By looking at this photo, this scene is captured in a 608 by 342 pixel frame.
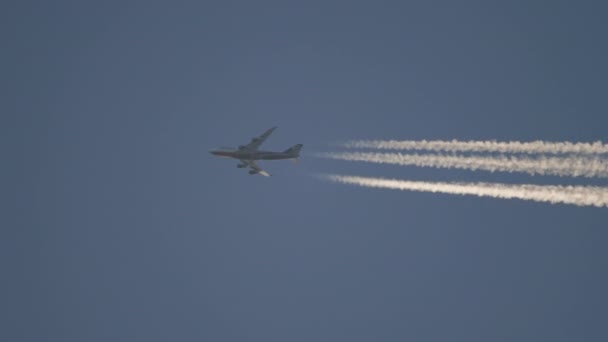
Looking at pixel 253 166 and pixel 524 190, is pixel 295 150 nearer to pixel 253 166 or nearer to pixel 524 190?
pixel 253 166

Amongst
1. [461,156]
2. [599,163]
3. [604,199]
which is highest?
[461,156]

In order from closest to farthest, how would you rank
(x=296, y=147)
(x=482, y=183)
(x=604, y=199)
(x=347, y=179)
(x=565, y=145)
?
(x=604, y=199) < (x=565, y=145) < (x=482, y=183) < (x=347, y=179) < (x=296, y=147)

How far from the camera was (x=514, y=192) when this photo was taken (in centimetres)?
6216

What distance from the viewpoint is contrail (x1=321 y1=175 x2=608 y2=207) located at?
53.7 m

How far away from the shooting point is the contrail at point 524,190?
176 ft

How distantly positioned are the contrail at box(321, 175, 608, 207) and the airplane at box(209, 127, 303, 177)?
14810 millimetres

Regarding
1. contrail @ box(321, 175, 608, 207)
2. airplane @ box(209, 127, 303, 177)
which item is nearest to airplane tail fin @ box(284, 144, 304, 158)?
airplane @ box(209, 127, 303, 177)

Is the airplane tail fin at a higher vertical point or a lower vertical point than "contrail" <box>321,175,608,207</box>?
higher

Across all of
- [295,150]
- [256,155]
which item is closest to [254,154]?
[256,155]

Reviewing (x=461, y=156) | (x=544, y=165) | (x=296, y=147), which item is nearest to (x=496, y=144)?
(x=461, y=156)

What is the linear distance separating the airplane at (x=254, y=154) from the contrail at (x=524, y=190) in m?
14.8

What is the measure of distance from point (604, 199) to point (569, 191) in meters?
3.78

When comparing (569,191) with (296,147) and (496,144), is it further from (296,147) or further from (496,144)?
(296,147)

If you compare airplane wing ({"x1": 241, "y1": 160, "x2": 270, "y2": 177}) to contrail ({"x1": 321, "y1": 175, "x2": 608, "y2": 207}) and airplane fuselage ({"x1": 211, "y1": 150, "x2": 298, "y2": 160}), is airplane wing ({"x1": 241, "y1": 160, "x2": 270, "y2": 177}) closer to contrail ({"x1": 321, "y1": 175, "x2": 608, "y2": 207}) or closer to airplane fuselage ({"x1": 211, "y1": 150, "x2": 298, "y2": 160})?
airplane fuselage ({"x1": 211, "y1": 150, "x2": 298, "y2": 160})
